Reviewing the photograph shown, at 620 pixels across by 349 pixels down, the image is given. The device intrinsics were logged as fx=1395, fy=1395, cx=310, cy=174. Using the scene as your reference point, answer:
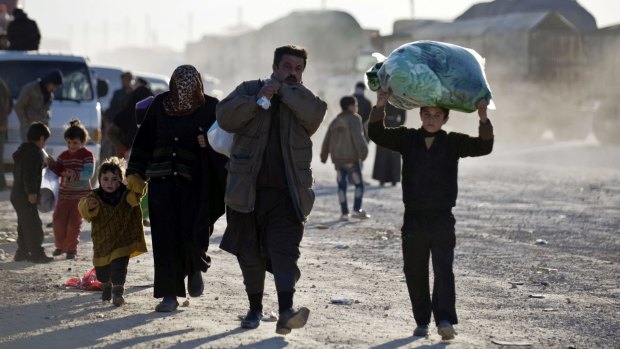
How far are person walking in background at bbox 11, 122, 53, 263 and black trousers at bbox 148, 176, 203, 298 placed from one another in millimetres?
2892

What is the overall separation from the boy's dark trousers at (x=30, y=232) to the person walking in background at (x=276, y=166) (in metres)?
3.96

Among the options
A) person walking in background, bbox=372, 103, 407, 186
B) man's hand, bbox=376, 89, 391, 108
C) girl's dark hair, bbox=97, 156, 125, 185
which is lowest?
person walking in background, bbox=372, 103, 407, 186

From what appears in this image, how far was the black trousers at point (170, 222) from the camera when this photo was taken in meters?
8.91

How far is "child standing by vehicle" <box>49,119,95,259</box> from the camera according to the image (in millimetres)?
11594

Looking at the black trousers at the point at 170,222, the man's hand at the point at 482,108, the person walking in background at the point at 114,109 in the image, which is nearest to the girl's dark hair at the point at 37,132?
the black trousers at the point at 170,222

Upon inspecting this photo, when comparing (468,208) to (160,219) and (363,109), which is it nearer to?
(363,109)

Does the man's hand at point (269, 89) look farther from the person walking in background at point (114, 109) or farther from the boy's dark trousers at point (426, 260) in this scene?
the person walking in background at point (114, 109)

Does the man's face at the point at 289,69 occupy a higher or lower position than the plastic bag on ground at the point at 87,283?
higher

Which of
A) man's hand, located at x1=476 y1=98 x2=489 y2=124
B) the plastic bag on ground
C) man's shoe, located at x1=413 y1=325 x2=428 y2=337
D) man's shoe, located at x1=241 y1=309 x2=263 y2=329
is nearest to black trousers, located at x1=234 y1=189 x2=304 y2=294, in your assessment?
man's shoe, located at x1=241 y1=309 x2=263 y2=329

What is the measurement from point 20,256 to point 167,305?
130 inches

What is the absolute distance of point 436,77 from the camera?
803cm

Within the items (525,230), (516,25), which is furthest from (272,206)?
(516,25)

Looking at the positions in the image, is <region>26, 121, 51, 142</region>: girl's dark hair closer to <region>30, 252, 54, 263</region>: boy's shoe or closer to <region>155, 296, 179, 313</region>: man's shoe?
<region>30, 252, 54, 263</region>: boy's shoe

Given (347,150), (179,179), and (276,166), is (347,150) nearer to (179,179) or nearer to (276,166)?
(179,179)
